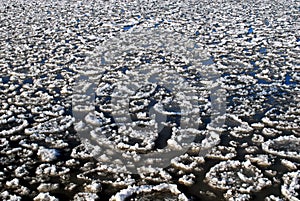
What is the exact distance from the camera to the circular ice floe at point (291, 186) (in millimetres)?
4086

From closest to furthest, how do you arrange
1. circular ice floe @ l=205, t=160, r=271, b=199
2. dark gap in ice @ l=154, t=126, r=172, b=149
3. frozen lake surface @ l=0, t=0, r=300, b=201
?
circular ice floe @ l=205, t=160, r=271, b=199
frozen lake surface @ l=0, t=0, r=300, b=201
dark gap in ice @ l=154, t=126, r=172, b=149

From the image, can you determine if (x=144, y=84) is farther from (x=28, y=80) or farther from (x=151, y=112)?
(x=28, y=80)

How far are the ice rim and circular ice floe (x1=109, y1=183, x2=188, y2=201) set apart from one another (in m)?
0.39

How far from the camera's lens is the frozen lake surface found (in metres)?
4.40

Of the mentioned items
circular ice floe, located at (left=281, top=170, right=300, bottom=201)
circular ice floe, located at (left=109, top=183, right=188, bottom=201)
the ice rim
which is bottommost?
the ice rim

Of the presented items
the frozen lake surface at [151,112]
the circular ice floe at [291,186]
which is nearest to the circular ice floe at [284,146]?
the frozen lake surface at [151,112]

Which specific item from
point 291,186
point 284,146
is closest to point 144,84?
point 284,146

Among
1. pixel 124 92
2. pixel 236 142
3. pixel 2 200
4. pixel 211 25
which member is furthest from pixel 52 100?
pixel 211 25

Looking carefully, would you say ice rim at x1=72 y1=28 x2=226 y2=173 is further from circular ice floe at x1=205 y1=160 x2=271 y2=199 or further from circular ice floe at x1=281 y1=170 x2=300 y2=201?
circular ice floe at x1=281 y1=170 x2=300 y2=201

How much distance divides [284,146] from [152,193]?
2085mm

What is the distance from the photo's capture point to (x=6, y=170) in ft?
15.3

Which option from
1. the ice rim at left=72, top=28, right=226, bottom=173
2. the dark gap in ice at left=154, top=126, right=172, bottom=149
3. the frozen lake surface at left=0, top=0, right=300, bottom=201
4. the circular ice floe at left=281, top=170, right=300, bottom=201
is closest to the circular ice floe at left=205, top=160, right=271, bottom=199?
the frozen lake surface at left=0, top=0, right=300, bottom=201

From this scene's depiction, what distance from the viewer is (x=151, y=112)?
6.23 m

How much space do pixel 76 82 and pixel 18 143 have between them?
2.50 metres
